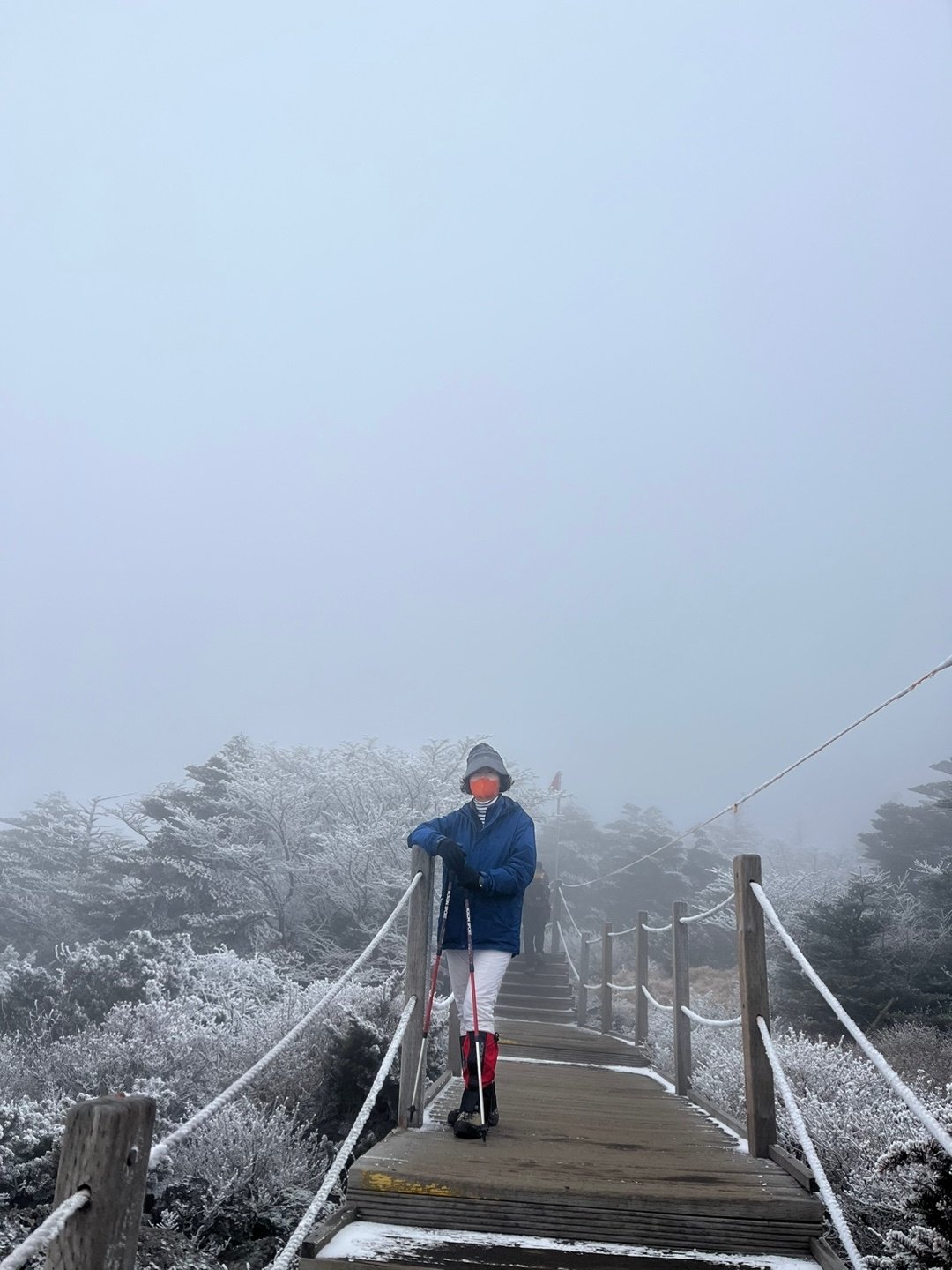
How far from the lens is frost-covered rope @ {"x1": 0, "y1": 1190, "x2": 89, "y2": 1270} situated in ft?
3.77

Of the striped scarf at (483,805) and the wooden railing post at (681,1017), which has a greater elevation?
the striped scarf at (483,805)

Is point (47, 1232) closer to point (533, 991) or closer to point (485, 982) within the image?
point (485, 982)

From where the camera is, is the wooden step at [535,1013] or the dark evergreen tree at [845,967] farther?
the wooden step at [535,1013]

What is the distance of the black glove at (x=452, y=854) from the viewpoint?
3863mm

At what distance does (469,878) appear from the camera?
3.91 metres

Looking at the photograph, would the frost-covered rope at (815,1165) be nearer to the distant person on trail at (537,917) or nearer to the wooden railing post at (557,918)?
the distant person on trail at (537,917)

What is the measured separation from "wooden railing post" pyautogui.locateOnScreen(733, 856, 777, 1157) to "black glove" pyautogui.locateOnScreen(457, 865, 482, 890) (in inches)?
45.7

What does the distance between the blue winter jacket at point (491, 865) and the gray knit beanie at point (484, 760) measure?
157mm

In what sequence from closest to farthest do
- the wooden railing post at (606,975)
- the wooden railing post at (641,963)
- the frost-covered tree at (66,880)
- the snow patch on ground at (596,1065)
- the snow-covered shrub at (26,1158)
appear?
the snow-covered shrub at (26,1158) < the snow patch on ground at (596,1065) < the wooden railing post at (641,963) < the wooden railing post at (606,975) < the frost-covered tree at (66,880)

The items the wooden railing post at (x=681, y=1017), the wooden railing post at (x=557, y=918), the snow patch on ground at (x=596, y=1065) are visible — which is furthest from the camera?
the wooden railing post at (x=557, y=918)

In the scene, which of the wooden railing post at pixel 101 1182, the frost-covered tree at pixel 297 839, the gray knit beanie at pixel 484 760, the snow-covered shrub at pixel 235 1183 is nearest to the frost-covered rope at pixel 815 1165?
the gray knit beanie at pixel 484 760

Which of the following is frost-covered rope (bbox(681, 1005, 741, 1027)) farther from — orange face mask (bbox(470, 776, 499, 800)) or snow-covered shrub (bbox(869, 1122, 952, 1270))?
orange face mask (bbox(470, 776, 499, 800))

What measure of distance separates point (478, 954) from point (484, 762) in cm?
Result: 92

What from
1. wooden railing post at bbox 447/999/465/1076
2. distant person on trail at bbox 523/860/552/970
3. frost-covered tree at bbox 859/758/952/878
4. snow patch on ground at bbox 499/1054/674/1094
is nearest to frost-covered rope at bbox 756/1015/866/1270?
wooden railing post at bbox 447/999/465/1076
